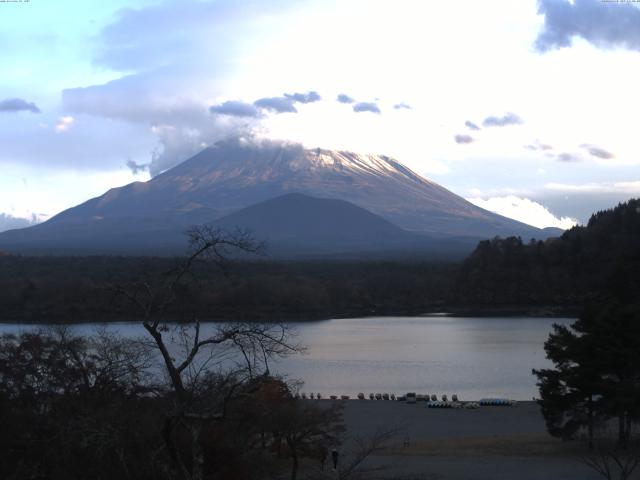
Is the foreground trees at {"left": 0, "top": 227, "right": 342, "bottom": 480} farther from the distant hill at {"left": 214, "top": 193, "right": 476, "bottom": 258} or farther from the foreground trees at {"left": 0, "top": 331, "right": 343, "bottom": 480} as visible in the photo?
the distant hill at {"left": 214, "top": 193, "right": 476, "bottom": 258}

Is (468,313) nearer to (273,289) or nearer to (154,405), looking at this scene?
(273,289)

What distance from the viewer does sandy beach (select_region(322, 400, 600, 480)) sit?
1073cm

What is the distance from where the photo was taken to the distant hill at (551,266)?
5103 centimetres

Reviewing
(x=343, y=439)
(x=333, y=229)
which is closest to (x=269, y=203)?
(x=333, y=229)

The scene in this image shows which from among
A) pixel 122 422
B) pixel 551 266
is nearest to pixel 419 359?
pixel 122 422

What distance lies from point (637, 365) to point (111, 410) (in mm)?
8275

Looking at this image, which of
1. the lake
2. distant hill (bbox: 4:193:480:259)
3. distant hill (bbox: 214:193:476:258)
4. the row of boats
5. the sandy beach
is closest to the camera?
the sandy beach

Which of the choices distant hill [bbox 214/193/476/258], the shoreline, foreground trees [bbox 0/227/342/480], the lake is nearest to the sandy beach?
Answer: foreground trees [bbox 0/227/342/480]

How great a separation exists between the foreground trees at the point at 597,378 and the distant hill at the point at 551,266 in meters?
37.2

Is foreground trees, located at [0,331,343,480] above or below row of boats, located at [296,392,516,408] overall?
above

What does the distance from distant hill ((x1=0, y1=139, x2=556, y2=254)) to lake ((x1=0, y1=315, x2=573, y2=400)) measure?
76409 millimetres

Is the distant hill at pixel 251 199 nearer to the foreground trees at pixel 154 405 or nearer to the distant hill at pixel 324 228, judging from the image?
the distant hill at pixel 324 228

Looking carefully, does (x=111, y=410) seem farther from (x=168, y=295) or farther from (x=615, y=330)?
(x=615, y=330)

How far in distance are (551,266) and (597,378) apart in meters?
42.5
